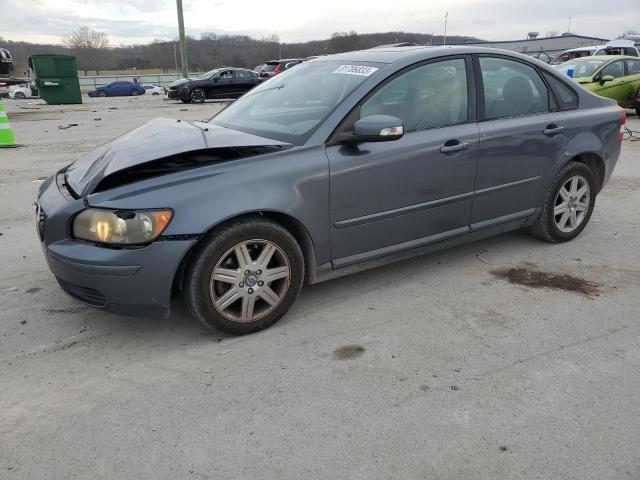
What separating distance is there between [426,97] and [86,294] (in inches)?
96.0

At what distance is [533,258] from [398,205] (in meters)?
1.52

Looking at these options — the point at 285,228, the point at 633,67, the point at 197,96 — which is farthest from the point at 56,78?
the point at 285,228

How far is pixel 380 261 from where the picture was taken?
3.44 meters

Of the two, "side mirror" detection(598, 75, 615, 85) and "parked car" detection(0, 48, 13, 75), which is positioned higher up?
"parked car" detection(0, 48, 13, 75)

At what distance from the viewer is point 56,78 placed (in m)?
21.5

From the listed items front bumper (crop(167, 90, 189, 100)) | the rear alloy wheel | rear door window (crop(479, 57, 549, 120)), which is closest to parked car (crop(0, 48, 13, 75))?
front bumper (crop(167, 90, 189, 100))

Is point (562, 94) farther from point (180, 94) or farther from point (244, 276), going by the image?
point (180, 94)

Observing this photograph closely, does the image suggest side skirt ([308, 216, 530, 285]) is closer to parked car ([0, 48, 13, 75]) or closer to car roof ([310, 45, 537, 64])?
car roof ([310, 45, 537, 64])

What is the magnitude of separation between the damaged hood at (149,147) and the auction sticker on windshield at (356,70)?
30.8 inches

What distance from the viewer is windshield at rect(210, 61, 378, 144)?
10.8 feet

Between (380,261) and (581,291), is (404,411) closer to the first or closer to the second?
(380,261)

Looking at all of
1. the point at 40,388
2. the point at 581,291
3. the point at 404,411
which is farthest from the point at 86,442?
the point at 581,291

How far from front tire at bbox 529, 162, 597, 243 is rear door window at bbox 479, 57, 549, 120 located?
0.60m

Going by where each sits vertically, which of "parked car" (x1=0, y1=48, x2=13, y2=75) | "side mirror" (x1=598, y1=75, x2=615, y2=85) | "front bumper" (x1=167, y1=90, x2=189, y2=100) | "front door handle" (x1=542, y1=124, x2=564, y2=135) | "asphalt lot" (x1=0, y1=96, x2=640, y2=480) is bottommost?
"asphalt lot" (x1=0, y1=96, x2=640, y2=480)
